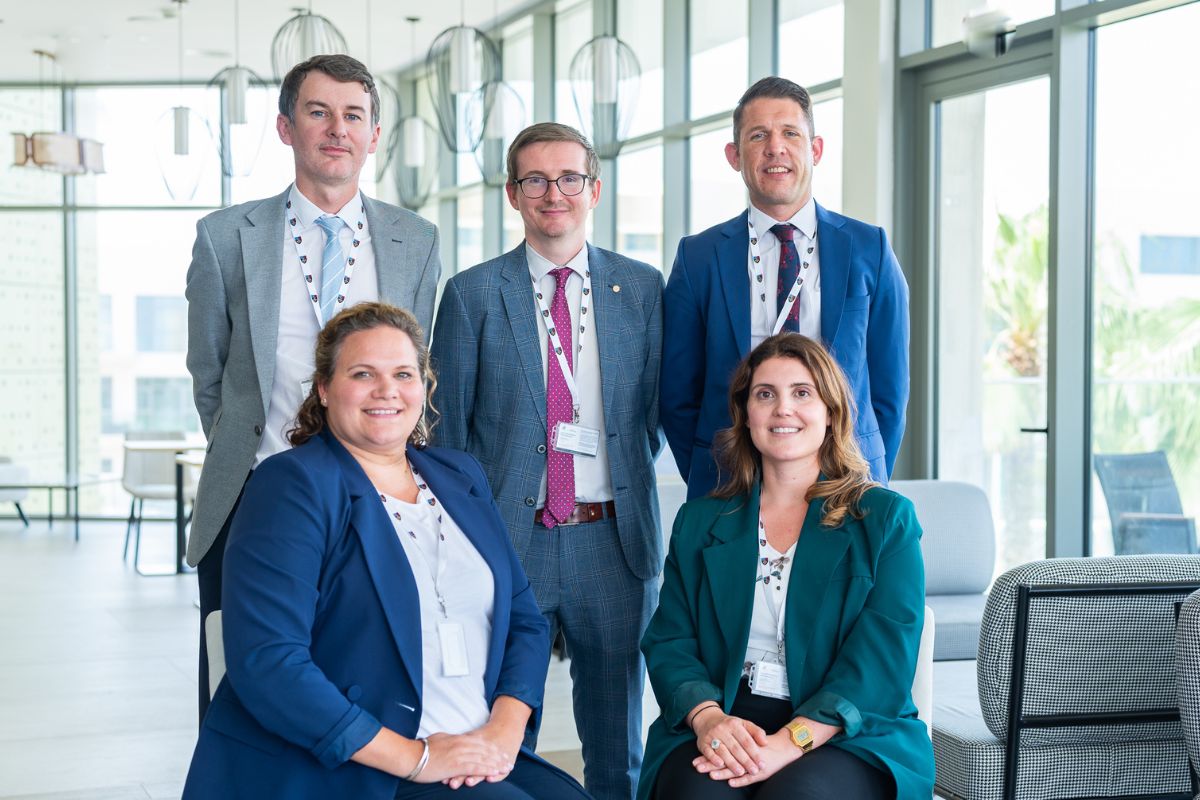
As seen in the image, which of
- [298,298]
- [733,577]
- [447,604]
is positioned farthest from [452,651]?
[298,298]

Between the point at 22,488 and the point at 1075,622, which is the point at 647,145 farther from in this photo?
the point at 1075,622

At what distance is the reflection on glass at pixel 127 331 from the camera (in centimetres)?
1228

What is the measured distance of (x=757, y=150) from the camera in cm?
282

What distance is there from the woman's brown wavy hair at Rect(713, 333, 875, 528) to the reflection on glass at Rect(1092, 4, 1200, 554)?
2896mm

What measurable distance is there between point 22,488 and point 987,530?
27.1 feet

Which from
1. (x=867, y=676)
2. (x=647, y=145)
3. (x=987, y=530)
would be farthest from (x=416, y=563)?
(x=647, y=145)

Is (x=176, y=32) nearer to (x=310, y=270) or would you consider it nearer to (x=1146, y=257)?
(x=1146, y=257)

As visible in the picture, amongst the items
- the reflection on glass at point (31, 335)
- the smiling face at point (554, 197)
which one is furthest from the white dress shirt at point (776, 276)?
the reflection on glass at point (31, 335)

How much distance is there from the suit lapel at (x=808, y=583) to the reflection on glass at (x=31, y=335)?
11175 mm

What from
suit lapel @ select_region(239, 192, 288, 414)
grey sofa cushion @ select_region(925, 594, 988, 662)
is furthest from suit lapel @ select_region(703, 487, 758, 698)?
grey sofa cushion @ select_region(925, 594, 988, 662)

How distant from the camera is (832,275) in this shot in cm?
283

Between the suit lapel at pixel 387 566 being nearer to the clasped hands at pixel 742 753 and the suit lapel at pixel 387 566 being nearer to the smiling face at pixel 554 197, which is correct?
the clasped hands at pixel 742 753

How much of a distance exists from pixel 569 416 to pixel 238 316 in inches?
29.7

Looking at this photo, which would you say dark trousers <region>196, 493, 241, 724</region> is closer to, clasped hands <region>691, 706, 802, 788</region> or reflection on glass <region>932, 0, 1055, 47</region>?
clasped hands <region>691, 706, 802, 788</region>
